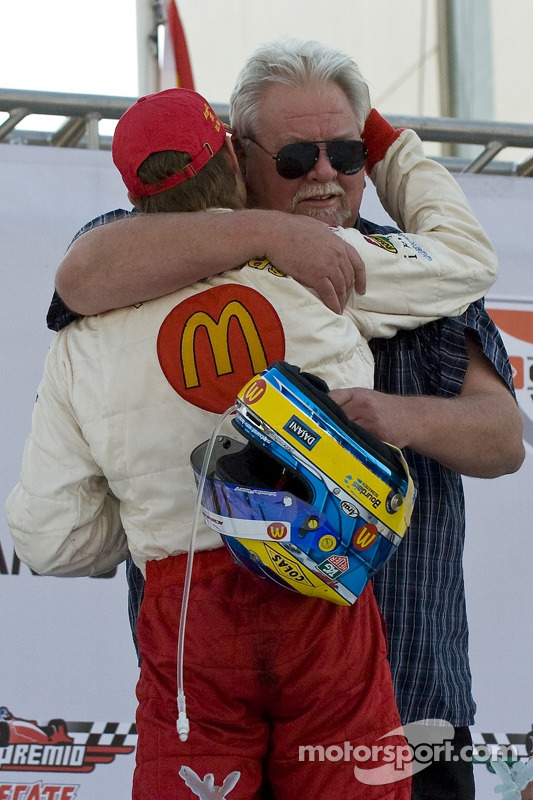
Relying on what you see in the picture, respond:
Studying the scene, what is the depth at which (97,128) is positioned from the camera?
8.99 ft

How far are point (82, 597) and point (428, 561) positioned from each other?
1248 mm

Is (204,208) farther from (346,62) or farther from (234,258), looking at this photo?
(346,62)

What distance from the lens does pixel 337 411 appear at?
43.5 inches

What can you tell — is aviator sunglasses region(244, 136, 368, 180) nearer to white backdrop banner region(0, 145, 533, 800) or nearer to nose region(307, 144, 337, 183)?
nose region(307, 144, 337, 183)

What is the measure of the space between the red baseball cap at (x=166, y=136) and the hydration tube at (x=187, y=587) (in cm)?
35

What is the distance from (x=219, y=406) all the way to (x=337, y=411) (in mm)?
210

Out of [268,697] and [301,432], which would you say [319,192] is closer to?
[301,432]

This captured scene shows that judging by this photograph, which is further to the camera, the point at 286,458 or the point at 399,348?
the point at 399,348

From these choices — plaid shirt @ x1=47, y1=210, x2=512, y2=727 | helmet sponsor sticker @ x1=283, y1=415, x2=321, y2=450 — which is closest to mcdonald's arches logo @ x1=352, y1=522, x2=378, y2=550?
helmet sponsor sticker @ x1=283, y1=415, x2=321, y2=450

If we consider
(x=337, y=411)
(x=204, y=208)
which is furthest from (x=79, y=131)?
(x=337, y=411)

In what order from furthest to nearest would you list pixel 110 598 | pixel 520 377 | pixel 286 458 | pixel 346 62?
1. pixel 520 377
2. pixel 110 598
3. pixel 346 62
4. pixel 286 458

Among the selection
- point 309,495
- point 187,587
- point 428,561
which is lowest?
point 428,561

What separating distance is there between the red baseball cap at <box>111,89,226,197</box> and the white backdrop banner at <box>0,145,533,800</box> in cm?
128

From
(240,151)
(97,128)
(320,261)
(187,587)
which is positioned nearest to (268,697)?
(187,587)
